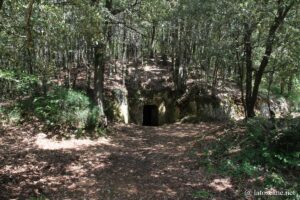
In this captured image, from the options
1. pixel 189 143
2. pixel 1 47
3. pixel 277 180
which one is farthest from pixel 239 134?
pixel 1 47

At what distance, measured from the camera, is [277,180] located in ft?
23.9

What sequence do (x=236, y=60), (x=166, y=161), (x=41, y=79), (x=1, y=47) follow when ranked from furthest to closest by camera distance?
1. (x=41, y=79)
2. (x=236, y=60)
3. (x=166, y=161)
4. (x=1, y=47)

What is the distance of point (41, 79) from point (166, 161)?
6.91 m

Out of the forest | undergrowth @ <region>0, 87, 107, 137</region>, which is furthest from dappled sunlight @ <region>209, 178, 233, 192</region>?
undergrowth @ <region>0, 87, 107, 137</region>

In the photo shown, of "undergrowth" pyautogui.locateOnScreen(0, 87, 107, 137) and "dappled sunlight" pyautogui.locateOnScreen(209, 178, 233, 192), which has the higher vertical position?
"undergrowth" pyautogui.locateOnScreen(0, 87, 107, 137)

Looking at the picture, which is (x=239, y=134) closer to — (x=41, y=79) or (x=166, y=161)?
(x=166, y=161)

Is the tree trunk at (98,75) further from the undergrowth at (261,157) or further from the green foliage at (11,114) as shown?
the undergrowth at (261,157)

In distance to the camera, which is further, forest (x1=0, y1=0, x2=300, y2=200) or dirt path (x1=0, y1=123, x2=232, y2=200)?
Result: forest (x1=0, y1=0, x2=300, y2=200)

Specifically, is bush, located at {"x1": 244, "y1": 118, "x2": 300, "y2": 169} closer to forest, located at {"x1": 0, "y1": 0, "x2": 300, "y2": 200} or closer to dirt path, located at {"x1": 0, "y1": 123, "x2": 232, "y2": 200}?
forest, located at {"x1": 0, "y1": 0, "x2": 300, "y2": 200}

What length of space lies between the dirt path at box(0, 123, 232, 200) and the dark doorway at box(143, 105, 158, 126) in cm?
Answer: 564

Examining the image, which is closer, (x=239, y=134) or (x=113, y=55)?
(x=239, y=134)

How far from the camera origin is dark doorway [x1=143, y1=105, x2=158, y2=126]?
18.0m

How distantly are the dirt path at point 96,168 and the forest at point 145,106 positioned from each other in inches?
1.3

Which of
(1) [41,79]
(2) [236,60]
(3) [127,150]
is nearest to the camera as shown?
(3) [127,150]
